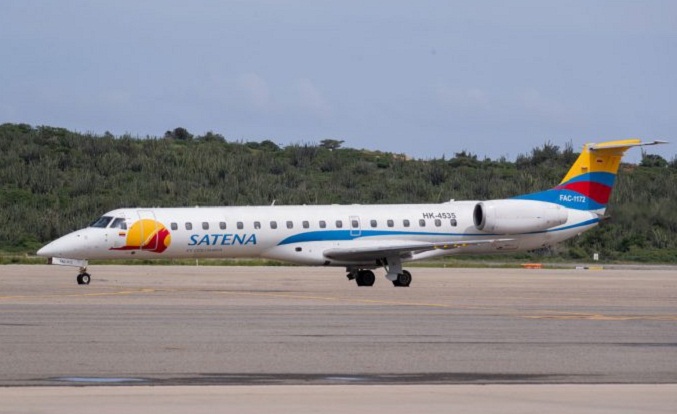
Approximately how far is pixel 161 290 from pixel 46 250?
4.32 metres

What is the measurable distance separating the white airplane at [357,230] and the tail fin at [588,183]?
0.10 feet

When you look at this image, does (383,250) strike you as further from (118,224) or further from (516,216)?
(118,224)

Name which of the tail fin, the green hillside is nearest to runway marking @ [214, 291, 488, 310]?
the tail fin

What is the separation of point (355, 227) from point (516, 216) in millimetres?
4651

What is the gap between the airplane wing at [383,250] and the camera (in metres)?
34.5

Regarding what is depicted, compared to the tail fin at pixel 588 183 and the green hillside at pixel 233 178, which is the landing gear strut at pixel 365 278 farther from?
the green hillside at pixel 233 178

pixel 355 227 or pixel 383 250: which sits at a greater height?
pixel 355 227

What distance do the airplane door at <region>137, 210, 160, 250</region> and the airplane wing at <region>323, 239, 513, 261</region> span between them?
15.4 feet

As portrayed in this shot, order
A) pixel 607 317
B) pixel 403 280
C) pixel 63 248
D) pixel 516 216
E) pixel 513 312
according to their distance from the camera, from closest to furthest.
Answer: pixel 607 317
pixel 513 312
pixel 63 248
pixel 403 280
pixel 516 216

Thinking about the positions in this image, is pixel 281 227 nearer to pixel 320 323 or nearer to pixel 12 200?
pixel 320 323

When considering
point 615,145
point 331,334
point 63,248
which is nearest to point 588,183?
point 615,145

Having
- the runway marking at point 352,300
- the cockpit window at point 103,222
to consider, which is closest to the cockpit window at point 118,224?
the cockpit window at point 103,222

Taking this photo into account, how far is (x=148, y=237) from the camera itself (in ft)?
113

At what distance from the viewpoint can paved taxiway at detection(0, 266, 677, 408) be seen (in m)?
14.1
